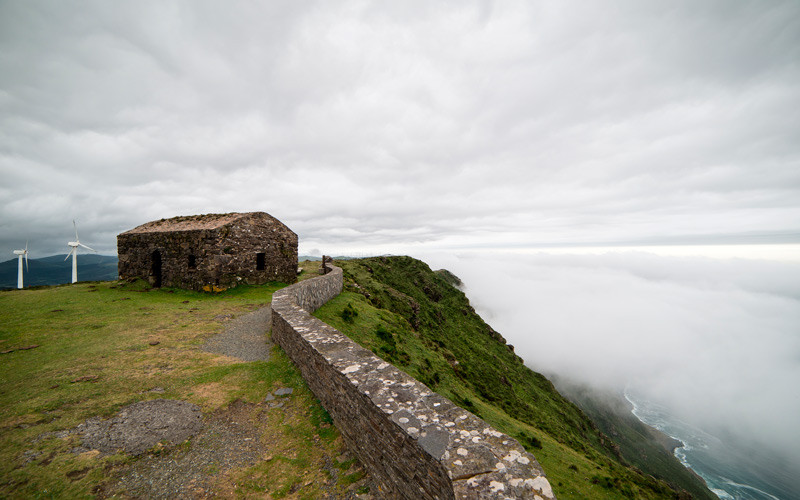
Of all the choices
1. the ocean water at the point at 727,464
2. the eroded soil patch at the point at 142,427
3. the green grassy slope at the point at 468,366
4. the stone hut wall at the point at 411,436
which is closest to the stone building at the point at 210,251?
the green grassy slope at the point at 468,366

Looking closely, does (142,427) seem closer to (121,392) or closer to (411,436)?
(121,392)

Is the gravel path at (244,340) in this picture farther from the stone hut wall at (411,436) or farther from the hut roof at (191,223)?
the hut roof at (191,223)

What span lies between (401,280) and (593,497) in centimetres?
3908

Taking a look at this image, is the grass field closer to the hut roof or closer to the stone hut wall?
the stone hut wall

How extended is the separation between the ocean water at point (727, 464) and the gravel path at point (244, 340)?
6945 inches

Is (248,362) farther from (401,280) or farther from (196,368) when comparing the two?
(401,280)

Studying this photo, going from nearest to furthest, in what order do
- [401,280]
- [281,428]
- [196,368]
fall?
[281,428] → [196,368] → [401,280]

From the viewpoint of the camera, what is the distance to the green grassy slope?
A: 1748 cm

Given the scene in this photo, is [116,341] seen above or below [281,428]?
above

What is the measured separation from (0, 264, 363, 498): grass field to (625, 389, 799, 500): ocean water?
579ft

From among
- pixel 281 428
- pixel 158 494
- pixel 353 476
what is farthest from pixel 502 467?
pixel 158 494

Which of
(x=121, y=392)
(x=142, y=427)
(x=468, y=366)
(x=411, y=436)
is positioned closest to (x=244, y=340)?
(x=121, y=392)

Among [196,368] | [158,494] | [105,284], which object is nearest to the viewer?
[158,494]

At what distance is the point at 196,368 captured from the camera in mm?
9812
